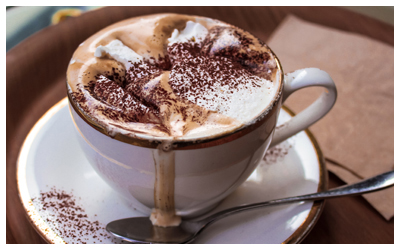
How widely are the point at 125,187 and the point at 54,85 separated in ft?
1.82

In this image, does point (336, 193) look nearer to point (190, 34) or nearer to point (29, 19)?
point (190, 34)

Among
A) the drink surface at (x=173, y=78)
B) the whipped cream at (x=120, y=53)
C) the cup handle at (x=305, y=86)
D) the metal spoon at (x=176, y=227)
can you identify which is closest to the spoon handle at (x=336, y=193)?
the metal spoon at (x=176, y=227)

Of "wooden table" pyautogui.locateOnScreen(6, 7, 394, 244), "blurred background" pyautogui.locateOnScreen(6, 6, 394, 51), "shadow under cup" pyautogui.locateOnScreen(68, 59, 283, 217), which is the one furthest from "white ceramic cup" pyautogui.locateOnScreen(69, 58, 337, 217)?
"blurred background" pyautogui.locateOnScreen(6, 6, 394, 51)

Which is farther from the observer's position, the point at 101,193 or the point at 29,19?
the point at 29,19

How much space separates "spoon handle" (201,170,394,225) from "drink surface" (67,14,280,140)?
0.78 ft

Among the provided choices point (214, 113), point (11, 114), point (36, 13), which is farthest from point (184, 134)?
point (36, 13)

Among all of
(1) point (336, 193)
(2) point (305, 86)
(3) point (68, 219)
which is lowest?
(1) point (336, 193)

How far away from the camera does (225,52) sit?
0.74m

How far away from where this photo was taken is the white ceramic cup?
1.83ft

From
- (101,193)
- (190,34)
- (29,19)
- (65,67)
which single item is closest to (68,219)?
(101,193)

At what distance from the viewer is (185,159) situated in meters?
0.56

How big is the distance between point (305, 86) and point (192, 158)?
290 mm

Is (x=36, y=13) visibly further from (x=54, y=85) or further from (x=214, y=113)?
(x=214, y=113)

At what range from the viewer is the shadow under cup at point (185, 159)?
555mm
